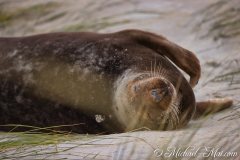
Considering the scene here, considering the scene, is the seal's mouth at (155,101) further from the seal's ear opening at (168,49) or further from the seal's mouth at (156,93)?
the seal's ear opening at (168,49)

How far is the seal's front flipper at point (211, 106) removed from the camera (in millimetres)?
5582

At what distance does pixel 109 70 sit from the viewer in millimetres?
5574

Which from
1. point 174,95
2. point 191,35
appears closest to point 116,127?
point 174,95

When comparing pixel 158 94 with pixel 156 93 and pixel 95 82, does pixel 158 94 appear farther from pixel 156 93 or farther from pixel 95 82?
pixel 95 82

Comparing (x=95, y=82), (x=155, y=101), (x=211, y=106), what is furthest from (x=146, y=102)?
(x=211, y=106)

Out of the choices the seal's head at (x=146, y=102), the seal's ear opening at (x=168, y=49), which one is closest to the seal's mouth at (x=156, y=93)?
the seal's head at (x=146, y=102)

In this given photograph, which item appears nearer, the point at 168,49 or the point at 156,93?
the point at 156,93

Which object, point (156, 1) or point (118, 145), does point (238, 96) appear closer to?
point (118, 145)

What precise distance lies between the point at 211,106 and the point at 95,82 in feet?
2.81

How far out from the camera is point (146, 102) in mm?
5168

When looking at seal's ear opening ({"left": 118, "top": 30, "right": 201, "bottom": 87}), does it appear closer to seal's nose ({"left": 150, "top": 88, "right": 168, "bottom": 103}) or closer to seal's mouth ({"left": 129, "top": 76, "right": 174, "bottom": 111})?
seal's mouth ({"left": 129, "top": 76, "right": 174, "bottom": 111})

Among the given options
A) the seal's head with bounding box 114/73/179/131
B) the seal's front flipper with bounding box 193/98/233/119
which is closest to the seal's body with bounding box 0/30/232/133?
the seal's head with bounding box 114/73/179/131

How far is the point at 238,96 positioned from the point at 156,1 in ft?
9.90

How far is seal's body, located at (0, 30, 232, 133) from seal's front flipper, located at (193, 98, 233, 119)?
16cm
